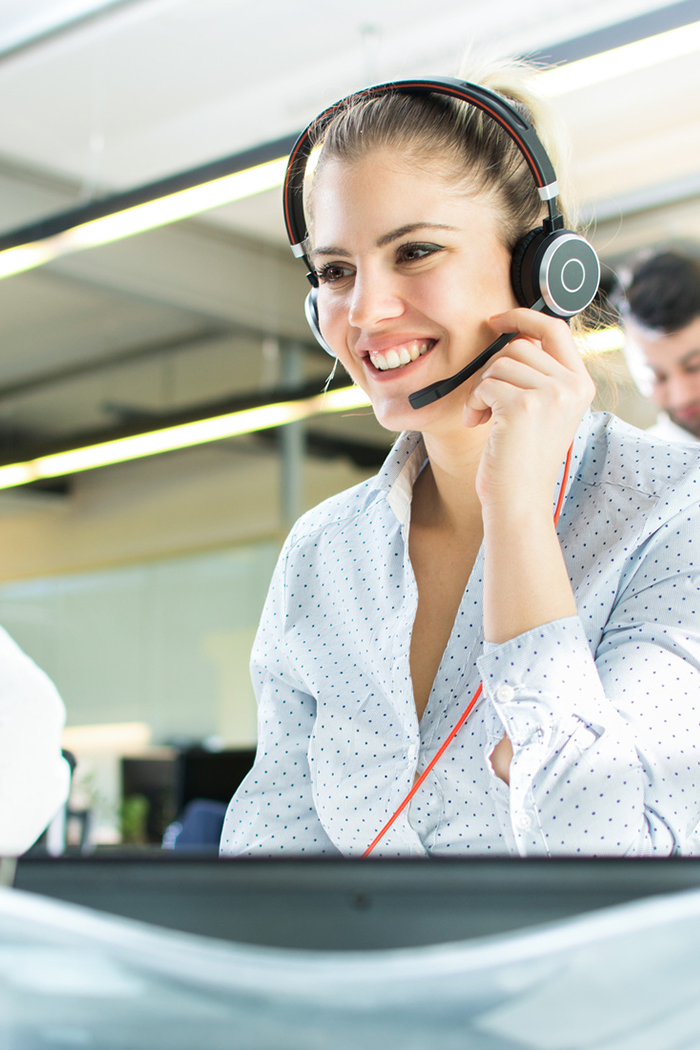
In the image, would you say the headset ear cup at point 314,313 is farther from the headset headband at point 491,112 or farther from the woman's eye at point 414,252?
the woman's eye at point 414,252

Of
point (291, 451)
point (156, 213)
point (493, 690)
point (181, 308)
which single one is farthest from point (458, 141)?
point (291, 451)

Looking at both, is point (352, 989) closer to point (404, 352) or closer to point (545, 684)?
point (545, 684)

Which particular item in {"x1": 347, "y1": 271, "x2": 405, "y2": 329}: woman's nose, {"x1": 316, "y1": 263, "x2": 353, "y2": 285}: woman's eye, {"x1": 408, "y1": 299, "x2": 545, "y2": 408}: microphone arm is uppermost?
{"x1": 316, "y1": 263, "x2": 353, "y2": 285}: woman's eye

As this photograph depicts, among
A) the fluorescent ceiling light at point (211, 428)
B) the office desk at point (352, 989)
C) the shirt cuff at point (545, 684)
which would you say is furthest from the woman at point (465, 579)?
the fluorescent ceiling light at point (211, 428)

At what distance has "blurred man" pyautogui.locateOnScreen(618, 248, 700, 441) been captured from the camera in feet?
7.48

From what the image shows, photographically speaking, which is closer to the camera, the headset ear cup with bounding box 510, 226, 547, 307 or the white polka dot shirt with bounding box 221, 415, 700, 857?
the white polka dot shirt with bounding box 221, 415, 700, 857

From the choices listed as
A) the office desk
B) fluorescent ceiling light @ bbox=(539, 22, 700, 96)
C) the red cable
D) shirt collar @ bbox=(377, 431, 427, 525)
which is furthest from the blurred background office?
the office desk

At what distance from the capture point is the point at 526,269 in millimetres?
1098

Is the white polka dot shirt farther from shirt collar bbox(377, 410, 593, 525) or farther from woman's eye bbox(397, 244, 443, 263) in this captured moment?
woman's eye bbox(397, 244, 443, 263)

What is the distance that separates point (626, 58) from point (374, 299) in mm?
1064

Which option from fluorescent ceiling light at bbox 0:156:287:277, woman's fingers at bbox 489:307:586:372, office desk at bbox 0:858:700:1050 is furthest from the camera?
fluorescent ceiling light at bbox 0:156:287:277

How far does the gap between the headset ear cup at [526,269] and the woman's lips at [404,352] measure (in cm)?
12

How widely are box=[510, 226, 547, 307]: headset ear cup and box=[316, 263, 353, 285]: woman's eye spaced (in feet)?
0.58

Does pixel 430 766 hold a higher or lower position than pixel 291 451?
lower
